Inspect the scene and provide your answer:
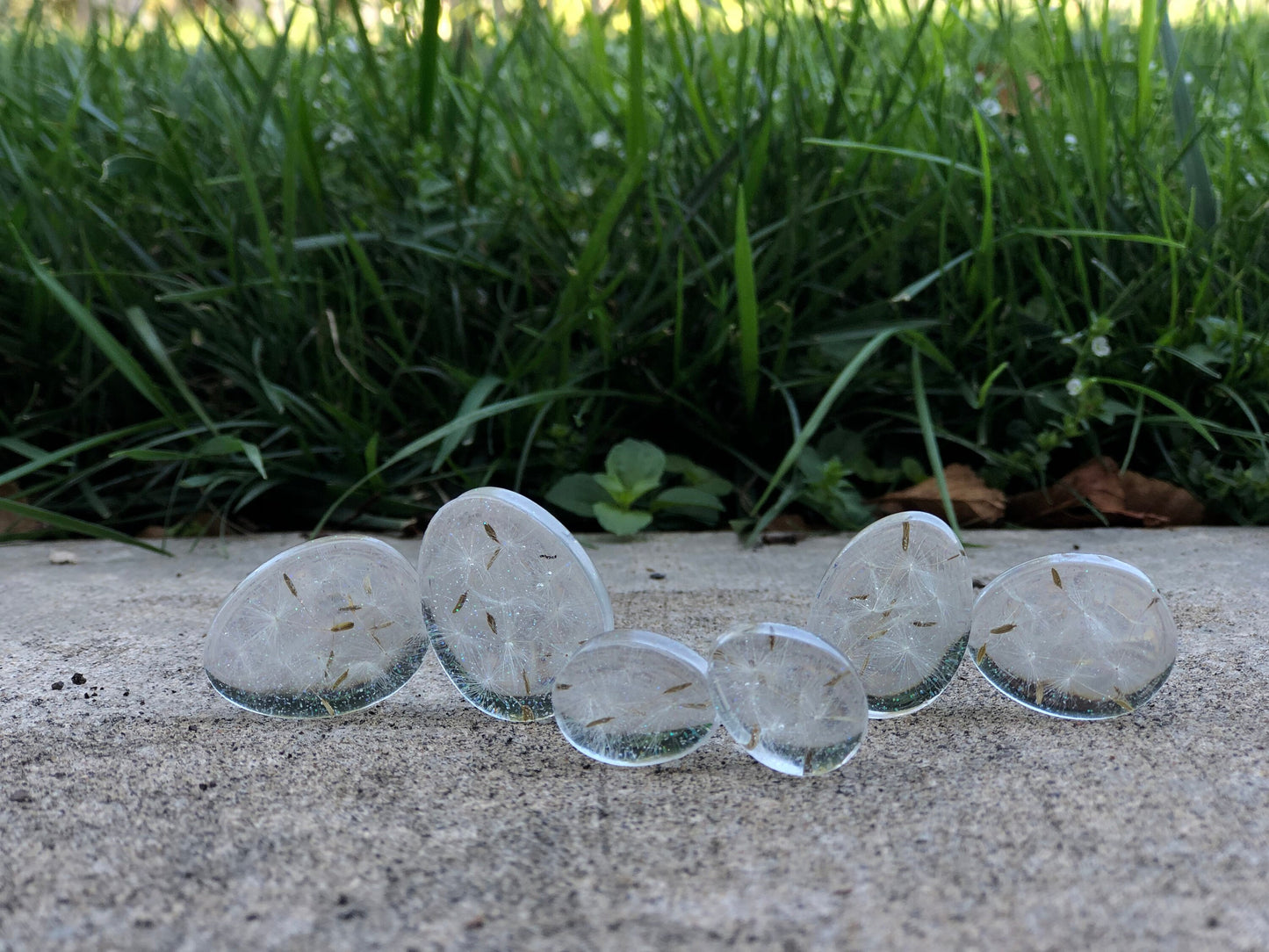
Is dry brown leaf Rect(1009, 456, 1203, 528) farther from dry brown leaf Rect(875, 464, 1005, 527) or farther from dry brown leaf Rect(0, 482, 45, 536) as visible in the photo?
dry brown leaf Rect(0, 482, 45, 536)

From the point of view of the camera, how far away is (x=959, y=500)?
155cm

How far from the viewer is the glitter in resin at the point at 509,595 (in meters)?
0.89

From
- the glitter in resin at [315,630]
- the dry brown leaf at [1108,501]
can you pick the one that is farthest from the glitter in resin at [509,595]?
the dry brown leaf at [1108,501]

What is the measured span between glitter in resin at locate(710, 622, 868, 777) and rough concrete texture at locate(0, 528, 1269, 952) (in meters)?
0.03

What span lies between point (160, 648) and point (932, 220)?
1.36 meters

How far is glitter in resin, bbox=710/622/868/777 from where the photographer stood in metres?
0.79

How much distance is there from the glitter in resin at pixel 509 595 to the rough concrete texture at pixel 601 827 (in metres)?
0.06

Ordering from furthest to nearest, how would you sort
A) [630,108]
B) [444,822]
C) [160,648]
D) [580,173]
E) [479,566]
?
[580,173], [630,108], [160,648], [479,566], [444,822]

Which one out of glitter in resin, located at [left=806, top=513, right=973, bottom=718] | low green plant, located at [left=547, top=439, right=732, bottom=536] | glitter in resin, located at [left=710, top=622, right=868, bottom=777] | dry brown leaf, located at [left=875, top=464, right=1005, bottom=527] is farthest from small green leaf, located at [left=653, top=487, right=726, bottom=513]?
glitter in resin, located at [left=710, top=622, right=868, bottom=777]

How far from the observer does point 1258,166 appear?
74.4 inches

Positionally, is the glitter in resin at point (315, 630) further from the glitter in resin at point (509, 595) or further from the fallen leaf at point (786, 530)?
the fallen leaf at point (786, 530)

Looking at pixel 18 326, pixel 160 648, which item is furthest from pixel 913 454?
pixel 18 326

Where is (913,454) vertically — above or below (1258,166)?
below

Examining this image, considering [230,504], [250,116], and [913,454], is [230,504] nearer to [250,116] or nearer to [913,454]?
[250,116]
